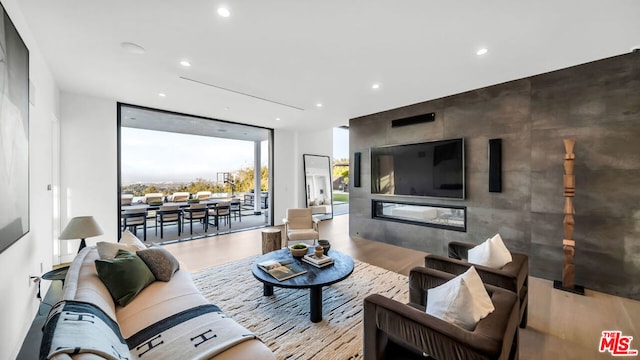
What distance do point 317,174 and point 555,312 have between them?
5.97 m

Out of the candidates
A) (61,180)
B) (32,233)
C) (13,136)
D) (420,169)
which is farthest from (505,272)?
(61,180)

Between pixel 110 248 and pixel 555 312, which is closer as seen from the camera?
pixel 110 248

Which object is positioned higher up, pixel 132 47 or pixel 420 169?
pixel 132 47

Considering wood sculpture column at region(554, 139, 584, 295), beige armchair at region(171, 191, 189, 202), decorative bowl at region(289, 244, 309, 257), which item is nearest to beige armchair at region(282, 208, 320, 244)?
decorative bowl at region(289, 244, 309, 257)

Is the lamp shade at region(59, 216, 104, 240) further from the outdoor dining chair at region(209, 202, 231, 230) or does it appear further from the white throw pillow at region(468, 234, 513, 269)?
the white throw pillow at region(468, 234, 513, 269)

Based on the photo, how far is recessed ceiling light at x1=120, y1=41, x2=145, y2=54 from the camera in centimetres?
253

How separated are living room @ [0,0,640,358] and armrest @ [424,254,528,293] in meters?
1.98

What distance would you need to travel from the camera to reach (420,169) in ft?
14.8

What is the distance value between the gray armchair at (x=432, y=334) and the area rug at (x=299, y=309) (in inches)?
22.4

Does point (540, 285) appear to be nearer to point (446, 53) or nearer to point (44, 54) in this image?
point (446, 53)

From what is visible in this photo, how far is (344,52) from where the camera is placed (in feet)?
8.91

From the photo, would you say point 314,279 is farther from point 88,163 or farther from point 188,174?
point 188,174

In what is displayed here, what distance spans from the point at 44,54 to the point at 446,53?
4.48 m

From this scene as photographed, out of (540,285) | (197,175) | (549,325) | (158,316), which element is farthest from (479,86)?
(197,175)
